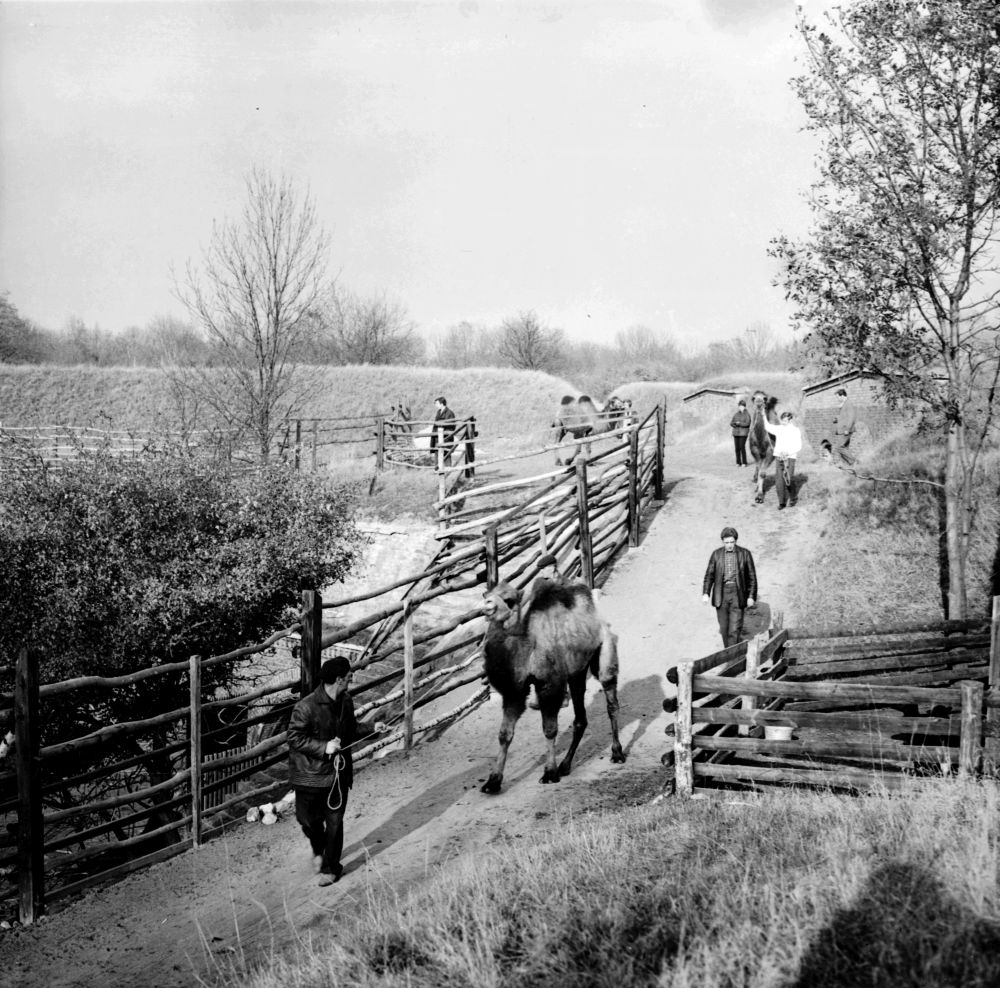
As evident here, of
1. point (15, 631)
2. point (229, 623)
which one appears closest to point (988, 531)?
point (229, 623)

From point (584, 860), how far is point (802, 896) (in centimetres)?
116

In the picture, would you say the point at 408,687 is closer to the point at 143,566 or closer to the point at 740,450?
the point at 143,566

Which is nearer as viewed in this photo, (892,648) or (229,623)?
(892,648)

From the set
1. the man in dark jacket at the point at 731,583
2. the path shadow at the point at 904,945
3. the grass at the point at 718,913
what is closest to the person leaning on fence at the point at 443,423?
the man in dark jacket at the point at 731,583

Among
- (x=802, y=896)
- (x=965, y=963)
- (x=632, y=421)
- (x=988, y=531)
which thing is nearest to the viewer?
(x=965, y=963)

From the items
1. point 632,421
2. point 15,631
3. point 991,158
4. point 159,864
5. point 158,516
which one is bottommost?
point 159,864

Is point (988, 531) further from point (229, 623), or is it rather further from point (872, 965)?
point (872, 965)

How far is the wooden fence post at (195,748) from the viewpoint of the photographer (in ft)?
22.2

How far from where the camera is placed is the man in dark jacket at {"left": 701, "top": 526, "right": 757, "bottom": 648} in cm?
1005

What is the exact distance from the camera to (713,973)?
3.29 meters

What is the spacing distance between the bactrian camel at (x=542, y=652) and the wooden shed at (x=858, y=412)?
57.9 feet

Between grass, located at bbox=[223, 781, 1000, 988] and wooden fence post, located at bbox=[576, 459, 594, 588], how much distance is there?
8.25 m

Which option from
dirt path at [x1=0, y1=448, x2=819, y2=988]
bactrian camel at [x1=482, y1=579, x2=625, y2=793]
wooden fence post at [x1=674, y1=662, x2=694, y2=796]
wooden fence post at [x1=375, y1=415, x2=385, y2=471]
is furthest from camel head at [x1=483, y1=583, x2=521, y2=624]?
wooden fence post at [x1=375, y1=415, x2=385, y2=471]

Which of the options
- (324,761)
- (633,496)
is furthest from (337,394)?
(324,761)
